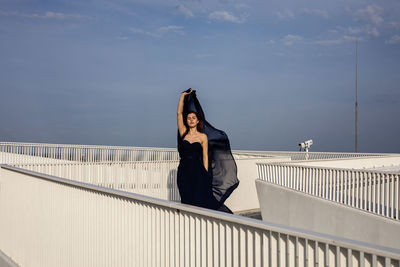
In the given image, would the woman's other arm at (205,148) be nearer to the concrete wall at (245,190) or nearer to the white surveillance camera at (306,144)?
the concrete wall at (245,190)

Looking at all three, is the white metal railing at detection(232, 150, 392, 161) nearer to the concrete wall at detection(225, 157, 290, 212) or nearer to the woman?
the concrete wall at detection(225, 157, 290, 212)

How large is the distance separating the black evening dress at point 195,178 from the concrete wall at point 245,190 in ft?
22.3

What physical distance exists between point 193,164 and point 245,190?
7628 mm

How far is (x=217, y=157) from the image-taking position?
35.7 feet

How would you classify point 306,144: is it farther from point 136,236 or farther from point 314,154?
point 136,236

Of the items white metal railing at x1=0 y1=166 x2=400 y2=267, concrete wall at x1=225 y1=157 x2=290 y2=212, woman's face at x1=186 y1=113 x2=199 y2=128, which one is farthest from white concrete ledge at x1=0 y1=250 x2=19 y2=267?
concrete wall at x1=225 y1=157 x2=290 y2=212

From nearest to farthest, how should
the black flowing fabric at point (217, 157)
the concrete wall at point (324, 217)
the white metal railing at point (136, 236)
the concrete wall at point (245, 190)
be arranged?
the white metal railing at point (136, 236) < the concrete wall at point (324, 217) < the black flowing fabric at point (217, 157) < the concrete wall at point (245, 190)

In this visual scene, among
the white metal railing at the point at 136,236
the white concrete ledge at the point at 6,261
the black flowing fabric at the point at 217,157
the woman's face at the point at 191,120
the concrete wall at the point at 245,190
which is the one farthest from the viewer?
the concrete wall at the point at 245,190

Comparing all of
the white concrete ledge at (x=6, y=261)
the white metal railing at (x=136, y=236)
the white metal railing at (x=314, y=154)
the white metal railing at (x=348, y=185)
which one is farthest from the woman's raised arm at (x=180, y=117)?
the white metal railing at (x=314, y=154)

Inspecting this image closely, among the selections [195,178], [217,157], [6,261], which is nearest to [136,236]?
[6,261]

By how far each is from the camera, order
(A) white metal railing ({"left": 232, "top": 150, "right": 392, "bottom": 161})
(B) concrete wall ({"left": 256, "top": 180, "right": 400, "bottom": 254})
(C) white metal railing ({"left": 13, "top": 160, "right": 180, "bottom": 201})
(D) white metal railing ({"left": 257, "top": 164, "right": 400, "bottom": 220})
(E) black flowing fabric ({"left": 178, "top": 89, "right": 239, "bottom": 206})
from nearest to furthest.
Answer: (B) concrete wall ({"left": 256, "top": 180, "right": 400, "bottom": 254}) → (D) white metal railing ({"left": 257, "top": 164, "right": 400, "bottom": 220}) → (E) black flowing fabric ({"left": 178, "top": 89, "right": 239, "bottom": 206}) → (C) white metal railing ({"left": 13, "top": 160, "right": 180, "bottom": 201}) → (A) white metal railing ({"left": 232, "top": 150, "right": 392, "bottom": 161})

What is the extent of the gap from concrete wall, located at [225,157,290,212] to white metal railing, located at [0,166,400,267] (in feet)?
32.0

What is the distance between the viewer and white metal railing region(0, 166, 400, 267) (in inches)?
118

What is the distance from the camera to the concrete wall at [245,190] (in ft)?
56.5
